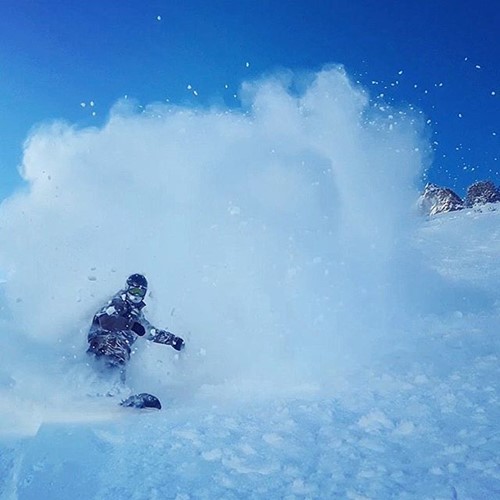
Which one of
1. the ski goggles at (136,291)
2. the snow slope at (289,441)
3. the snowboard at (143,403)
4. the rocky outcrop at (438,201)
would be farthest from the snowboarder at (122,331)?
the rocky outcrop at (438,201)

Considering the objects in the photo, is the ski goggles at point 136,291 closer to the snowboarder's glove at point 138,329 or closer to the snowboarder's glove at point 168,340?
the snowboarder's glove at point 138,329

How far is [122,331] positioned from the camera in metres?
8.00

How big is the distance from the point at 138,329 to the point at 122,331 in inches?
11.5

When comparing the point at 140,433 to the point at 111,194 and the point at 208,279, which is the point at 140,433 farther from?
the point at 111,194

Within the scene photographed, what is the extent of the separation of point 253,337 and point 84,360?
Answer: 3.19 m

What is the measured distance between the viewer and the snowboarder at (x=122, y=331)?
7.65 metres

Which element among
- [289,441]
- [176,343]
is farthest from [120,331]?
[289,441]

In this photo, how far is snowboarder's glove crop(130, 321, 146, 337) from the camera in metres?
8.15

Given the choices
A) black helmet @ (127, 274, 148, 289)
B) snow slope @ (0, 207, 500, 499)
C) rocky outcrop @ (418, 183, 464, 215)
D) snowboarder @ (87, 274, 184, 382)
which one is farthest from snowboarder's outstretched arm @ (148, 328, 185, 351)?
rocky outcrop @ (418, 183, 464, 215)

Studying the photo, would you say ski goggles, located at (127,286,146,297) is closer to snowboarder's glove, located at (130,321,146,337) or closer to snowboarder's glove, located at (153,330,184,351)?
snowboarder's glove, located at (130,321,146,337)

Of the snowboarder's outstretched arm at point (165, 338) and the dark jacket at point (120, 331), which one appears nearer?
the dark jacket at point (120, 331)

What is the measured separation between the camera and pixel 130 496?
370 cm

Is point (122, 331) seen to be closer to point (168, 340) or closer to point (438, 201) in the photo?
point (168, 340)

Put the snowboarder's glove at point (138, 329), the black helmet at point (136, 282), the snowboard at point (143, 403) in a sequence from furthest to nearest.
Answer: the black helmet at point (136, 282), the snowboarder's glove at point (138, 329), the snowboard at point (143, 403)
